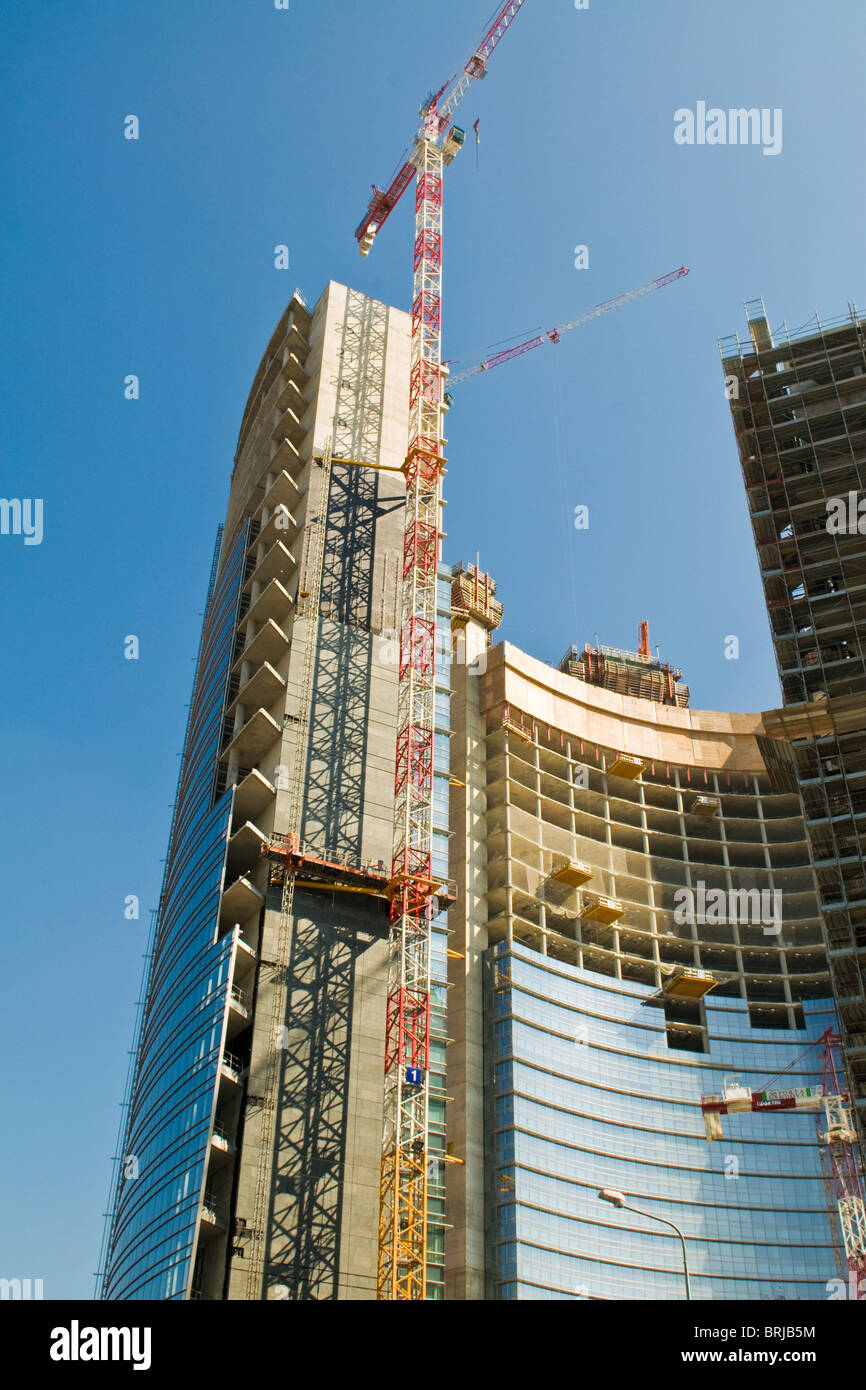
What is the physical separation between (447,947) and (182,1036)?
949 inches

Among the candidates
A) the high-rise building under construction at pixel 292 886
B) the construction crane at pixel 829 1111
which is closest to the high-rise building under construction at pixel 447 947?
the high-rise building under construction at pixel 292 886

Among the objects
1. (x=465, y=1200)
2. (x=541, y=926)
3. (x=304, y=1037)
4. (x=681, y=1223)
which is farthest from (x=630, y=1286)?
(x=304, y=1037)

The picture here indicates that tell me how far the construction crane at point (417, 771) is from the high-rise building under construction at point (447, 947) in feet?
5.31

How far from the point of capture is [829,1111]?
108 m

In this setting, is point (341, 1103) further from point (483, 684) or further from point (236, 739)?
point (483, 684)

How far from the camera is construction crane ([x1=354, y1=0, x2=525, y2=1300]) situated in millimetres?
75312

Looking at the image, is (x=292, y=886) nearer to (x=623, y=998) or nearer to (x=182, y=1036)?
(x=182, y=1036)

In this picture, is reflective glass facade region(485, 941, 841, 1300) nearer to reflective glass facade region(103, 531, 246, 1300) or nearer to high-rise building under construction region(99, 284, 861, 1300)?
high-rise building under construction region(99, 284, 861, 1300)

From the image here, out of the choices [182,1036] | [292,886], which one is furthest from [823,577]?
[182,1036]

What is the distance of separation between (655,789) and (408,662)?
132 ft

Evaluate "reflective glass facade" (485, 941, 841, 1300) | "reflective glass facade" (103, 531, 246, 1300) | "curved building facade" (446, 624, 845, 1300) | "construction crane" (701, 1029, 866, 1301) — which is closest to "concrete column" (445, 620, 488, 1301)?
"curved building facade" (446, 624, 845, 1300)

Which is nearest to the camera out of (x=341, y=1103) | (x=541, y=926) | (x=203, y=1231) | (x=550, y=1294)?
(x=203, y=1231)

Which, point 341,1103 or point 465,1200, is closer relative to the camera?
point 341,1103

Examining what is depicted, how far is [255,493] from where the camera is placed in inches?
4584
